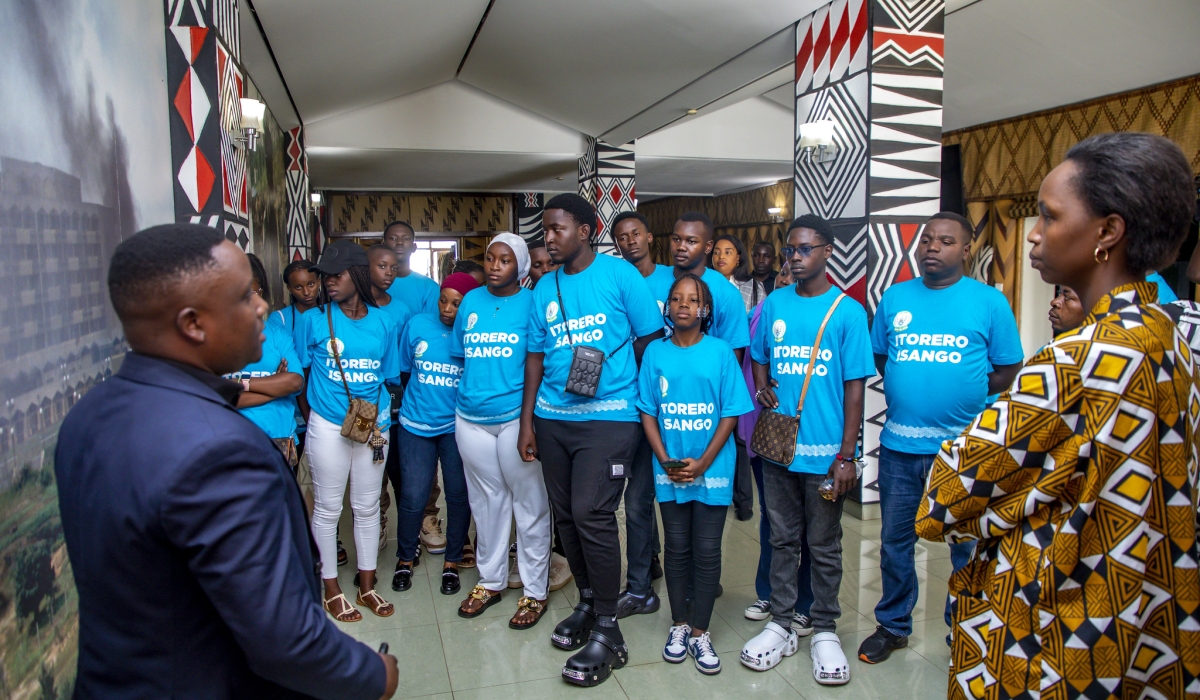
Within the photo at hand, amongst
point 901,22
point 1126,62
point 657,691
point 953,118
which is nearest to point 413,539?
point 657,691

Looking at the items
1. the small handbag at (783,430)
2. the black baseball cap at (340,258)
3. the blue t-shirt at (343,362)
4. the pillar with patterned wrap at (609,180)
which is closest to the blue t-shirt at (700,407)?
the small handbag at (783,430)

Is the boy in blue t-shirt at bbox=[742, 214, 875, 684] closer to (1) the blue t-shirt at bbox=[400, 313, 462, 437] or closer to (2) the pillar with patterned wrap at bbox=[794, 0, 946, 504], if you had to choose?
(1) the blue t-shirt at bbox=[400, 313, 462, 437]

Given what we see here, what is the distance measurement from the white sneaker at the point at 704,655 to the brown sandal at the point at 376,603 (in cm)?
127

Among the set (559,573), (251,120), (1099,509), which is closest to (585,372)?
(559,573)

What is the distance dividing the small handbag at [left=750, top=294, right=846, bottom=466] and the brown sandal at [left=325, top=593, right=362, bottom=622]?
175cm

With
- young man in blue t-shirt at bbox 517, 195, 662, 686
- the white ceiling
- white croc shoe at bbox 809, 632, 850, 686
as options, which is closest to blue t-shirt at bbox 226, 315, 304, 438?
young man in blue t-shirt at bbox 517, 195, 662, 686

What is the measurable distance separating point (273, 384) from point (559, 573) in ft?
5.00

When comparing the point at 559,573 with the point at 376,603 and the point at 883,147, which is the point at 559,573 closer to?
the point at 376,603

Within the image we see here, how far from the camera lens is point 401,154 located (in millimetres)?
9750

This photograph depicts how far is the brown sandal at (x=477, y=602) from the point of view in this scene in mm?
3086

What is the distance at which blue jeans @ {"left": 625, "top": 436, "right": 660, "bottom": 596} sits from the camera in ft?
9.40

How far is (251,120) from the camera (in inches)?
165

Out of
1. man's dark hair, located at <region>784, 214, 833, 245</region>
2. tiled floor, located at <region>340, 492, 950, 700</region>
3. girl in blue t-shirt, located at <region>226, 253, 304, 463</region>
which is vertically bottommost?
tiled floor, located at <region>340, 492, 950, 700</region>

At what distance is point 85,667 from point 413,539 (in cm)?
246
